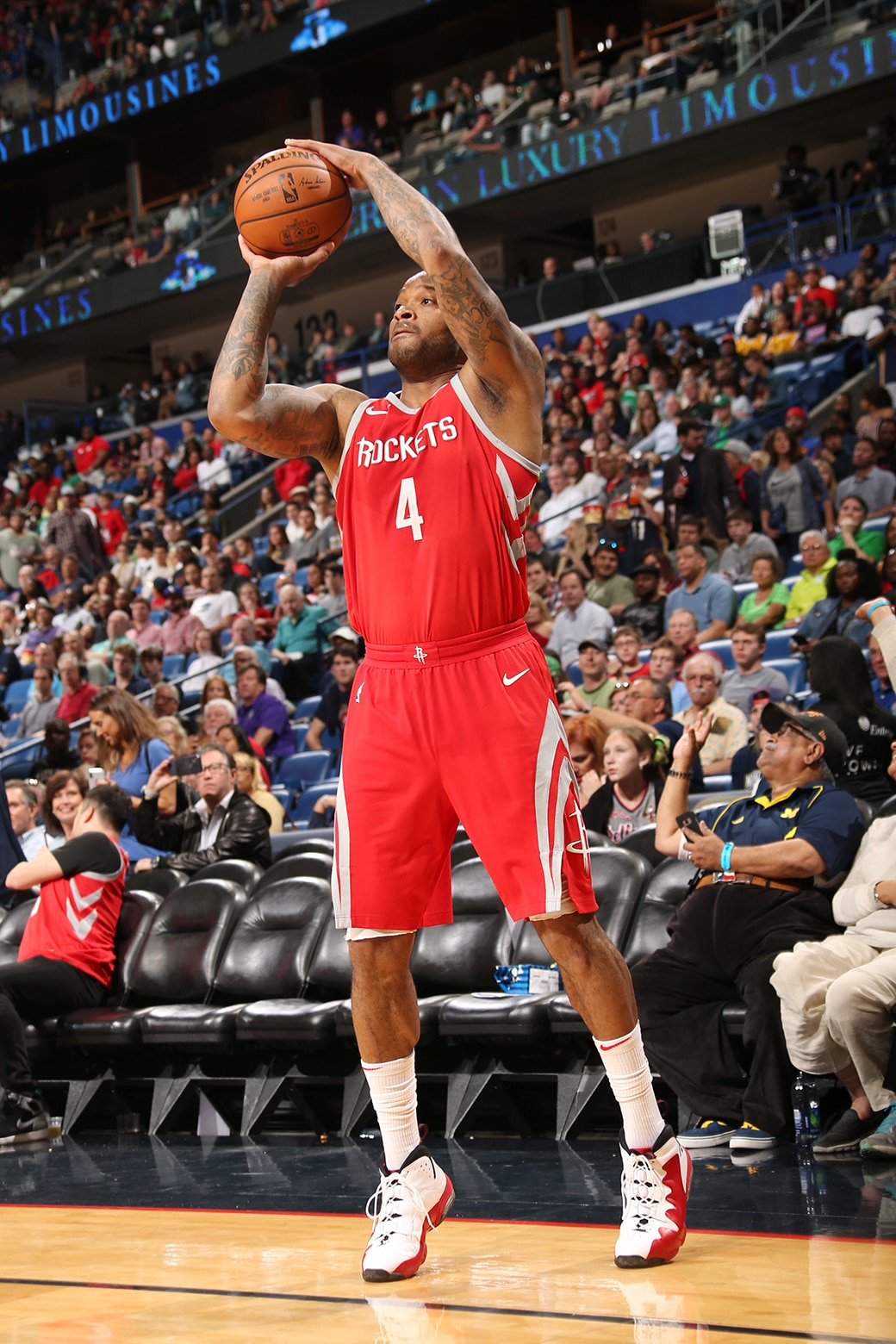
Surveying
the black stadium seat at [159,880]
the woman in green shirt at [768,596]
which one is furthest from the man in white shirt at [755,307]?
the black stadium seat at [159,880]

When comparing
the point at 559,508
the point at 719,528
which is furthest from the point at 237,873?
the point at 559,508

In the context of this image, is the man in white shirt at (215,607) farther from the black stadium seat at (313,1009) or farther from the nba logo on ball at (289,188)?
the nba logo on ball at (289,188)

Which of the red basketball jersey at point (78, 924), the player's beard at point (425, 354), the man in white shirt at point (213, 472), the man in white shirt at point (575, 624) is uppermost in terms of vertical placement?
the man in white shirt at point (213, 472)

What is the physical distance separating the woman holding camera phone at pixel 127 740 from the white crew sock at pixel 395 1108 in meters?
5.45

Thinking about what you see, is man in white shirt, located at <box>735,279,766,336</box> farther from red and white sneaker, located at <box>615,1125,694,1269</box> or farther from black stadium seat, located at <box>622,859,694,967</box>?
red and white sneaker, located at <box>615,1125,694,1269</box>

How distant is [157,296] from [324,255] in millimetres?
21115

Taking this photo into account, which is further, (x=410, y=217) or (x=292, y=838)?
(x=292, y=838)

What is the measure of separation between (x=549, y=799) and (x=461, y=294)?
3.49 ft

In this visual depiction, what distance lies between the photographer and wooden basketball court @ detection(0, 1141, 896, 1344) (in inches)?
103

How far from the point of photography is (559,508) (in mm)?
12719

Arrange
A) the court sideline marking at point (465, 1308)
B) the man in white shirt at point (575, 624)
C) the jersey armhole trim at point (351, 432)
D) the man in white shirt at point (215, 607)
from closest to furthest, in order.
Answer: the court sideline marking at point (465, 1308) < the jersey armhole trim at point (351, 432) < the man in white shirt at point (575, 624) < the man in white shirt at point (215, 607)

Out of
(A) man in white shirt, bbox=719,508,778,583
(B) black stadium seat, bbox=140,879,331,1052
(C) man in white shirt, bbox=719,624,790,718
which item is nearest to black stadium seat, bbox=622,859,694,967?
(B) black stadium seat, bbox=140,879,331,1052

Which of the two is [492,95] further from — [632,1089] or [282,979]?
[632,1089]

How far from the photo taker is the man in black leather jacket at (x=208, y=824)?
727 cm
